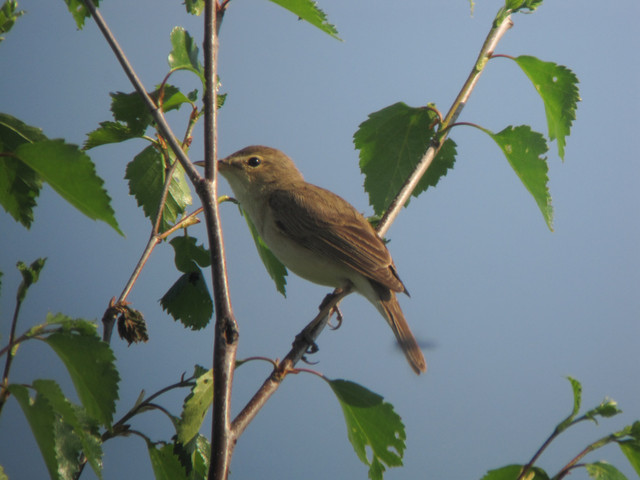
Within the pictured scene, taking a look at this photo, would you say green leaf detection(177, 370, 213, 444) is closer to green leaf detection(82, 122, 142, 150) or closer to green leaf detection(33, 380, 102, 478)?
green leaf detection(33, 380, 102, 478)

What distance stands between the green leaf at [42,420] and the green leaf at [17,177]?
351 millimetres

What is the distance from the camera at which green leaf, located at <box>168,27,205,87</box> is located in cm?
171

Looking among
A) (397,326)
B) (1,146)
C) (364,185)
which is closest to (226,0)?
(1,146)

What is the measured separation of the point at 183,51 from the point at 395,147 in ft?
2.94

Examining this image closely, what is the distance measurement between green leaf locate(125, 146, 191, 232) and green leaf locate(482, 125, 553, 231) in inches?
40.1

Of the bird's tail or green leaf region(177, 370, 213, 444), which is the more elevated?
the bird's tail

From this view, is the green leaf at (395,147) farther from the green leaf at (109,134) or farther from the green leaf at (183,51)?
the green leaf at (109,134)

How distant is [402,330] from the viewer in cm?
234

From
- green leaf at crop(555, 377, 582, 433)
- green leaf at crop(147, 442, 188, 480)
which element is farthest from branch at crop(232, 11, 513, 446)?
green leaf at crop(555, 377, 582, 433)

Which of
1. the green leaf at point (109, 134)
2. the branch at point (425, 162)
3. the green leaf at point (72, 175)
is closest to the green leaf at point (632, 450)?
the branch at point (425, 162)

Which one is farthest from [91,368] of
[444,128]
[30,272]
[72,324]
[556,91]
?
[556,91]

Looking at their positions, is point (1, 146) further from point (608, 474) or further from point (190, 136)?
point (608, 474)

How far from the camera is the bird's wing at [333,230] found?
2.43m

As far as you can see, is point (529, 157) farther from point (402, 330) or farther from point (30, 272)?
point (30, 272)
